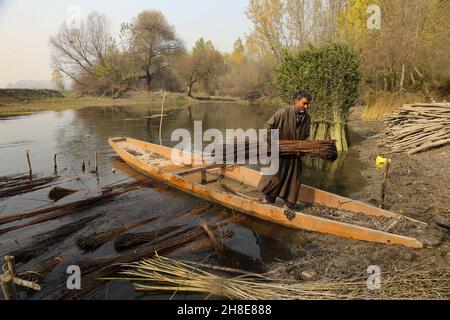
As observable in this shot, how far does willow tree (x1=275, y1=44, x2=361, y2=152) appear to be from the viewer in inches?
458

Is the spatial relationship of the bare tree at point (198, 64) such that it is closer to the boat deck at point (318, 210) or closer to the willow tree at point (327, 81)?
the willow tree at point (327, 81)

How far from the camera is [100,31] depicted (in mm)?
48688

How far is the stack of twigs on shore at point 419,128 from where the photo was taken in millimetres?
10156

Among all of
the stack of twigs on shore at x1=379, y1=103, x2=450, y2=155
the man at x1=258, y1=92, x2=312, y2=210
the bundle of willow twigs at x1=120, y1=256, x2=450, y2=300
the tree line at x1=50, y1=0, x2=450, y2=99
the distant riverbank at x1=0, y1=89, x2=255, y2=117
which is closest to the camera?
the bundle of willow twigs at x1=120, y1=256, x2=450, y2=300

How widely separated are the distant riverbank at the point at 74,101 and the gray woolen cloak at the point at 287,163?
29.4 m

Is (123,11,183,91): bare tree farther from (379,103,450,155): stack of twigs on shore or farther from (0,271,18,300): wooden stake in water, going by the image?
(0,271,18,300): wooden stake in water

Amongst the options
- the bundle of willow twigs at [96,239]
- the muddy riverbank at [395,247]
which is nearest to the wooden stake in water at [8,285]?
the bundle of willow twigs at [96,239]

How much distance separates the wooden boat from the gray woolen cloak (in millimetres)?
358

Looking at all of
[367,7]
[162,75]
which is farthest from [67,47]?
[367,7]

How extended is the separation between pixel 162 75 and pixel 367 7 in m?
37.3

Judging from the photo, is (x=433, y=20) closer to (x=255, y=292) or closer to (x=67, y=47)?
(x=255, y=292)

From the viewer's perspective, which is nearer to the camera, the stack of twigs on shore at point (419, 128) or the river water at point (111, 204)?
the river water at point (111, 204)

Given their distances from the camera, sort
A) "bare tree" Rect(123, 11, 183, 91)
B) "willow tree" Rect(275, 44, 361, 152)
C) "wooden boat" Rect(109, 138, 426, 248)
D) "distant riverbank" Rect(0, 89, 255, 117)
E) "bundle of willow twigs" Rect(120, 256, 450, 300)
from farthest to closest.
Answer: "bare tree" Rect(123, 11, 183, 91)
"distant riverbank" Rect(0, 89, 255, 117)
"willow tree" Rect(275, 44, 361, 152)
"wooden boat" Rect(109, 138, 426, 248)
"bundle of willow twigs" Rect(120, 256, 450, 300)

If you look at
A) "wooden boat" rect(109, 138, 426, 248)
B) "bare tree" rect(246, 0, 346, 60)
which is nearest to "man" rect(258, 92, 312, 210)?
"wooden boat" rect(109, 138, 426, 248)
